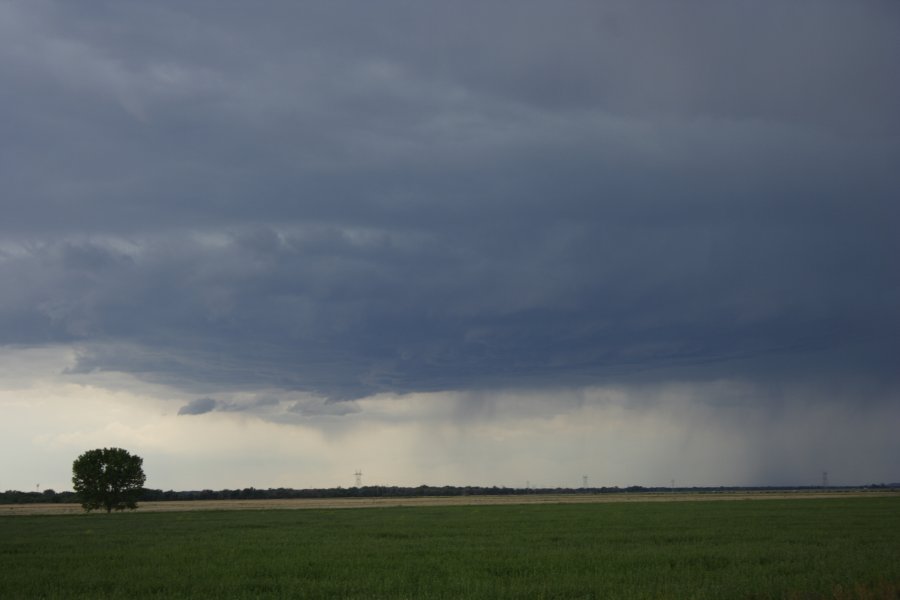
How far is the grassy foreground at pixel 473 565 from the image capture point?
Result: 22.8 meters

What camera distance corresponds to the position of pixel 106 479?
112562 mm

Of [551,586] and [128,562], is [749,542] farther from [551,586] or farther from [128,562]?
[128,562]

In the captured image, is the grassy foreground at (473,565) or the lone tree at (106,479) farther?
the lone tree at (106,479)

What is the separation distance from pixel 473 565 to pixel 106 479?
328 ft

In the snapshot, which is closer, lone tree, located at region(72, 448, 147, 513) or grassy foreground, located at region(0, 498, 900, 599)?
grassy foreground, located at region(0, 498, 900, 599)

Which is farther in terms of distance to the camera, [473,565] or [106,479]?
[106,479]

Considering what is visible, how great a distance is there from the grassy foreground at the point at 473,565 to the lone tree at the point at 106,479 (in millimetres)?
69797

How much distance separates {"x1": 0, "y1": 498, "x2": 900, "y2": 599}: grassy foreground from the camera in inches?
899

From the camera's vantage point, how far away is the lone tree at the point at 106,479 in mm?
111750

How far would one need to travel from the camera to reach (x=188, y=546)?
39.7 m

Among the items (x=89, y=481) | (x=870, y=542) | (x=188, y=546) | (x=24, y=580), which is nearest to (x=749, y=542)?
(x=870, y=542)

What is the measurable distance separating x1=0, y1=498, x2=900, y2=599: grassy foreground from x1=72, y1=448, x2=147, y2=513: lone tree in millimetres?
69797

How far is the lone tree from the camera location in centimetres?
11175

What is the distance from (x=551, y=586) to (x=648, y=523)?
3528 centimetres
